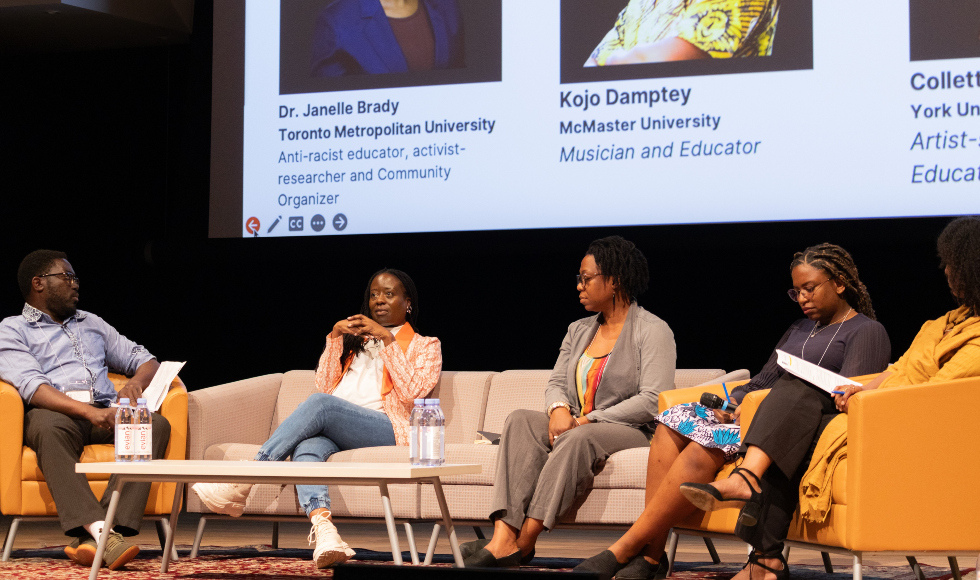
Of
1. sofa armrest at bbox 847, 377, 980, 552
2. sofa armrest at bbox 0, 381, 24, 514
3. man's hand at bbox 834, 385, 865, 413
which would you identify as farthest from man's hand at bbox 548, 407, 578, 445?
sofa armrest at bbox 0, 381, 24, 514

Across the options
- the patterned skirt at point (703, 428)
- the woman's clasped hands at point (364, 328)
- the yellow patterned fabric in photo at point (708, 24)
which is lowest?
the patterned skirt at point (703, 428)

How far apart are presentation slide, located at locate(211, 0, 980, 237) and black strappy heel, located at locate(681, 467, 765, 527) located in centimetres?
200

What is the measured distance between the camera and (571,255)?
5.28 metres

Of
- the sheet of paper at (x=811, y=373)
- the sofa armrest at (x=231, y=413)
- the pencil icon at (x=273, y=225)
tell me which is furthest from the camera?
the pencil icon at (x=273, y=225)

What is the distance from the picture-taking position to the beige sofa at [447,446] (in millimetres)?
3482

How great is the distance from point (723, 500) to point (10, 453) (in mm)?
2368

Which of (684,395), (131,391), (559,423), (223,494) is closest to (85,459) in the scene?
(131,391)

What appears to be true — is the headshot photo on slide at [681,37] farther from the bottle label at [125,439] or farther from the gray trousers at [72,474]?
the bottle label at [125,439]

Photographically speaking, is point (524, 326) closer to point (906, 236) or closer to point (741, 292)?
point (741, 292)

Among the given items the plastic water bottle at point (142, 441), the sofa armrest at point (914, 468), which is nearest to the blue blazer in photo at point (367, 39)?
the plastic water bottle at point (142, 441)

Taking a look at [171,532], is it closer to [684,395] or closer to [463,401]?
[463,401]

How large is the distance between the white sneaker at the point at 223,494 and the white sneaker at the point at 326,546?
30 centimetres

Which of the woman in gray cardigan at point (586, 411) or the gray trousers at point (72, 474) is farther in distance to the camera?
the gray trousers at point (72, 474)

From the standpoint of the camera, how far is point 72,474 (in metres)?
3.69
